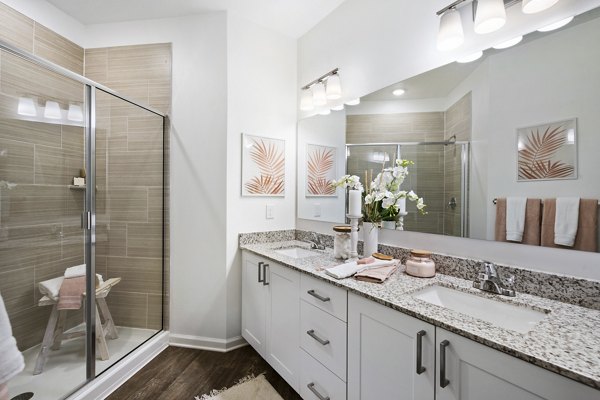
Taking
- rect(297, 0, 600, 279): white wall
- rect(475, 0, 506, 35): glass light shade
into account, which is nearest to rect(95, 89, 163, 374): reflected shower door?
rect(297, 0, 600, 279): white wall

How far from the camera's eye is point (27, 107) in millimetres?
1479

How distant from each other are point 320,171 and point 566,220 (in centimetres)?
154

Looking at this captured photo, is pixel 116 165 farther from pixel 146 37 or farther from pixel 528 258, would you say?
pixel 528 258

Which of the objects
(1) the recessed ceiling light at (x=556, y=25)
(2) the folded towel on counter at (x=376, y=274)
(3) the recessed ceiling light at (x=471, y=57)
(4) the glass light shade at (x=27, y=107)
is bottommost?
(2) the folded towel on counter at (x=376, y=274)

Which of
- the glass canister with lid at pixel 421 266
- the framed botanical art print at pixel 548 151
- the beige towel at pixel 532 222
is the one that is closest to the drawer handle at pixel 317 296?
the glass canister with lid at pixel 421 266

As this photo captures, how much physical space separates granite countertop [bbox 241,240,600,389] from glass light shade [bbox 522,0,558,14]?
1.17 metres

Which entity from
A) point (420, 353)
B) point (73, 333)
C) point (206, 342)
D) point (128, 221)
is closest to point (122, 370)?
point (73, 333)

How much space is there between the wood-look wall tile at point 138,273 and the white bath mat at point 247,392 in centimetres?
97

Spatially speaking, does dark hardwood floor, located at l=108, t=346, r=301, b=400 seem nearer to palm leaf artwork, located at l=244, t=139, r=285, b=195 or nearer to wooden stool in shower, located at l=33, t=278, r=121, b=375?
wooden stool in shower, located at l=33, t=278, r=121, b=375

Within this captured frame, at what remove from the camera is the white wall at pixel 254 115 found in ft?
7.16

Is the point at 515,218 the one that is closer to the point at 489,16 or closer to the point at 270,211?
the point at 489,16

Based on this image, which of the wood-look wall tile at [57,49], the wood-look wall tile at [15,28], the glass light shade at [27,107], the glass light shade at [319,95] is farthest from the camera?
the glass light shade at [319,95]

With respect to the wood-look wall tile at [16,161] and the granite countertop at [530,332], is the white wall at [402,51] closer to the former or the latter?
the granite countertop at [530,332]

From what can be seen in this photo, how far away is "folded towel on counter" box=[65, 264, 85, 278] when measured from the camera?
163 cm
